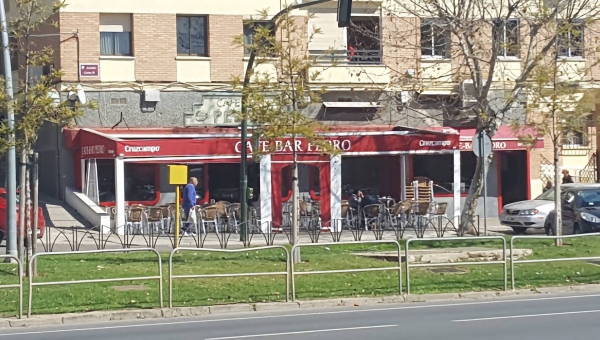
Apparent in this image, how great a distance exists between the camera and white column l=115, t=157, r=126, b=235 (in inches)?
1127

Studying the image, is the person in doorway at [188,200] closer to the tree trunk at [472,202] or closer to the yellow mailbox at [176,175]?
the yellow mailbox at [176,175]

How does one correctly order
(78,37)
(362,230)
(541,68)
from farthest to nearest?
(78,37), (362,230), (541,68)

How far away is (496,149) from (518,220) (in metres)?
4.86

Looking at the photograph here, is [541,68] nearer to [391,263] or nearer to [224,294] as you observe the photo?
[391,263]

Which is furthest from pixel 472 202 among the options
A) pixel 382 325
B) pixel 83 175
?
pixel 83 175

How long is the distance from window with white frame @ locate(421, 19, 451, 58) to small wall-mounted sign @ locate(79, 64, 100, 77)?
10.3 m

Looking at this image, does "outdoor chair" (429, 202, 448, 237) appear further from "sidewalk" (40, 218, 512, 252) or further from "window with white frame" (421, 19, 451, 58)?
"window with white frame" (421, 19, 451, 58)

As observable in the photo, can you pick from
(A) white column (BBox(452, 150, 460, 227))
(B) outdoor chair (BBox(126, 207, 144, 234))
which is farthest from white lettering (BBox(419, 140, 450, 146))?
(B) outdoor chair (BBox(126, 207, 144, 234))

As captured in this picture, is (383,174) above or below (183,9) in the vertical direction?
below

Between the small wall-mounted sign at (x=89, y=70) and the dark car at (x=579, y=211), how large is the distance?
14.6 m

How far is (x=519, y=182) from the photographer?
3556 centimetres

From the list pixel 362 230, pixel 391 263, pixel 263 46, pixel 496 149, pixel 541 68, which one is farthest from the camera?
pixel 496 149

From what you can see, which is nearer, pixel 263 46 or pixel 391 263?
pixel 391 263

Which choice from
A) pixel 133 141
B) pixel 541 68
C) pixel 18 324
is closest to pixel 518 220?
pixel 541 68
